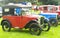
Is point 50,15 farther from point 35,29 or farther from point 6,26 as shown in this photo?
point 35,29

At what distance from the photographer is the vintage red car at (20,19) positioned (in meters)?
13.3

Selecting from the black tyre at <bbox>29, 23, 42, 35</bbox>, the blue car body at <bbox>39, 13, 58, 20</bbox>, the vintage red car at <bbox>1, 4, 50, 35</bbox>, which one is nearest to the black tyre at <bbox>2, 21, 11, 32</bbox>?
the vintage red car at <bbox>1, 4, 50, 35</bbox>

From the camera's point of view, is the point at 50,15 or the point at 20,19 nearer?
the point at 20,19

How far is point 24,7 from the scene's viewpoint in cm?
1429

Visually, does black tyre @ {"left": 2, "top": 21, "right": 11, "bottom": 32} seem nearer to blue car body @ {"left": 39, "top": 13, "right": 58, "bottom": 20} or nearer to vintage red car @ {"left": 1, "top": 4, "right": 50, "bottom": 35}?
vintage red car @ {"left": 1, "top": 4, "right": 50, "bottom": 35}

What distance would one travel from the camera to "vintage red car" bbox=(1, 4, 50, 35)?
13.3 meters

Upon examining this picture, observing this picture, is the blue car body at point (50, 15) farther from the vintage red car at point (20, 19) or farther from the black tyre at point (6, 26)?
the black tyre at point (6, 26)

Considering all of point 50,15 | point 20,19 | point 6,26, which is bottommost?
point 6,26

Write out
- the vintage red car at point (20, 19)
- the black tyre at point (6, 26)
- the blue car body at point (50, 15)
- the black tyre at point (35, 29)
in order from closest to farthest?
the black tyre at point (35, 29), the vintage red car at point (20, 19), the black tyre at point (6, 26), the blue car body at point (50, 15)

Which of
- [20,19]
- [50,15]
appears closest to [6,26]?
[20,19]

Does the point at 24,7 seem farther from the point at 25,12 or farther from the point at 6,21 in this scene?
the point at 6,21

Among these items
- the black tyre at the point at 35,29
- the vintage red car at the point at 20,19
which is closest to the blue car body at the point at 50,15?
the vintage red car at the point at 20,19

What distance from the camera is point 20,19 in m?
14.0

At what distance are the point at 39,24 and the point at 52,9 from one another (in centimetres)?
651
